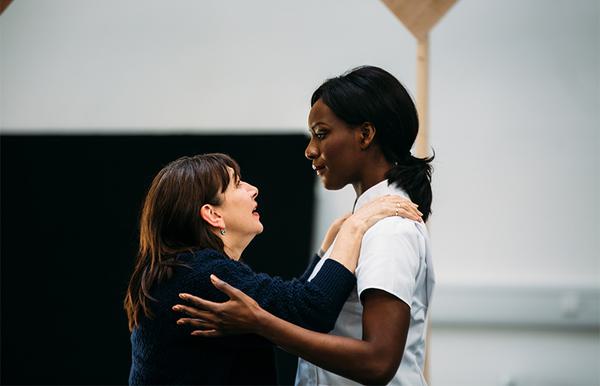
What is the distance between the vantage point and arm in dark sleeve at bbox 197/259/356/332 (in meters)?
1.72

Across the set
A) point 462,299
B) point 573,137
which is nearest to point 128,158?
point 462,299

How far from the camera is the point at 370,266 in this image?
66.7 inches

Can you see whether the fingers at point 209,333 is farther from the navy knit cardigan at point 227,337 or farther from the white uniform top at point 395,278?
the white uniform top at point 395,278

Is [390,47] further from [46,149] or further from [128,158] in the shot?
[46,149]

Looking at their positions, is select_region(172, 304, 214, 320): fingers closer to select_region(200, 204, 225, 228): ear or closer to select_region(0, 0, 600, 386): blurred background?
select_region(200, 204, 225, 228): ear

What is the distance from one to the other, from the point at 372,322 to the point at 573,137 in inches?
144

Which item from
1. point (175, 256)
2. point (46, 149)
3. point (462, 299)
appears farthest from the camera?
point (46, 149)

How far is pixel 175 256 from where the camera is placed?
1.83m

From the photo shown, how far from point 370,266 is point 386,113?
38 centimetres

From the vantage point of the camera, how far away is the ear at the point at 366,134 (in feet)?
6.06

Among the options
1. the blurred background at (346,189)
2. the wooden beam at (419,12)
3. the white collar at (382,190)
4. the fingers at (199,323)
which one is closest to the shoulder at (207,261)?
the fingers at (199,323)

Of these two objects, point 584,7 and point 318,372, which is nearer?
point 318,372

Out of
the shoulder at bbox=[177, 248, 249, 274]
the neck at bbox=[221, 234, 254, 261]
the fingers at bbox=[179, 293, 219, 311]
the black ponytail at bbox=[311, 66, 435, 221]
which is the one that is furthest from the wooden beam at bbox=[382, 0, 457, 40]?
the fingers at bbox=[179, 293, 219, 311]

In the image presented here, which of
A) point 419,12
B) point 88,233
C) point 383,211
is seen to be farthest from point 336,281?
point 88,233
